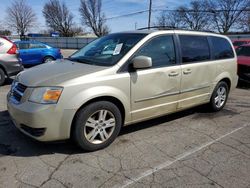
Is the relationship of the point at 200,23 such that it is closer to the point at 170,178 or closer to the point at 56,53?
the point at 56,53

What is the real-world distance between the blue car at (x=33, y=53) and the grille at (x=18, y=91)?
9.38 metres

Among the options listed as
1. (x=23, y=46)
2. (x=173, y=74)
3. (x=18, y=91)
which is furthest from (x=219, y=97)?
(x=23, y=46)

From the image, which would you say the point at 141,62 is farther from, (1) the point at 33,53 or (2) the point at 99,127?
(1) the point at 33,53

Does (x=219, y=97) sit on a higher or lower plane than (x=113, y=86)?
lower

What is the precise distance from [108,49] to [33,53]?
9398 mm

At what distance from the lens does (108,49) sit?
4.27 meters

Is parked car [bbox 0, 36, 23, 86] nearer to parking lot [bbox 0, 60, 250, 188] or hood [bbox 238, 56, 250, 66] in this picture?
parking lot [bbox 0, 60, 250, 188]

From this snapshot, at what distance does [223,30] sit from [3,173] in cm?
5580

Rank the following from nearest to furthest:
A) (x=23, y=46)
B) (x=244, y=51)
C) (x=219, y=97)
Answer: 1. (x=219, y=97)
2. (x=244, y=51)
3. (x=23, y=46)

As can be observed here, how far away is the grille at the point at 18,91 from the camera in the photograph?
3.52 metres

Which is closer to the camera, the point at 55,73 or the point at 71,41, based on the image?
the point at 55,73

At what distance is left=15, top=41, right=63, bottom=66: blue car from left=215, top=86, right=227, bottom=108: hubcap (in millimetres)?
→ 9553

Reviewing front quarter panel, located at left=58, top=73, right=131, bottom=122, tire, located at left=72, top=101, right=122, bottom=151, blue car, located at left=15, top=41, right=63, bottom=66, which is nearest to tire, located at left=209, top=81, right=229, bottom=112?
front quarter panel, located at left=58, top=73, right=131, bottom=122

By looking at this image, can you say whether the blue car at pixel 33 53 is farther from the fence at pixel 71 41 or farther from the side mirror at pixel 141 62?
the fence at pixel 71 41
